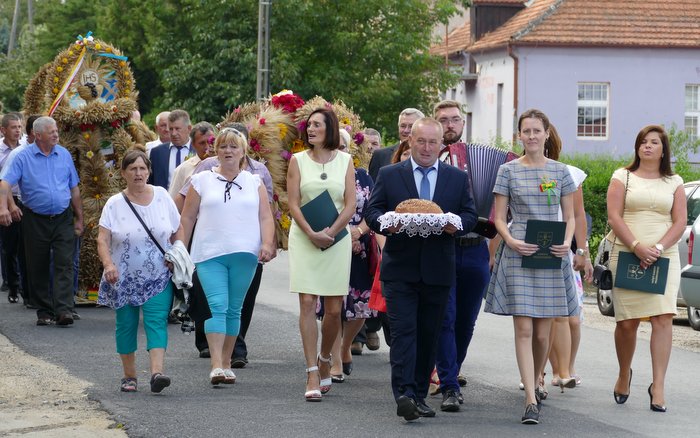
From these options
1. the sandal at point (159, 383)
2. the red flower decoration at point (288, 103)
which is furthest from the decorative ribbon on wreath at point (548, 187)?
the red flower decoration at point (288, 103)

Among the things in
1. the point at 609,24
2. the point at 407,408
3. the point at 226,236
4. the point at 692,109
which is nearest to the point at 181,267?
the point at 226,236

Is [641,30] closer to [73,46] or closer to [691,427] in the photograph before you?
[73,46]

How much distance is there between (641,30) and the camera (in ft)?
141

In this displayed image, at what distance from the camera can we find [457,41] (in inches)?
1972

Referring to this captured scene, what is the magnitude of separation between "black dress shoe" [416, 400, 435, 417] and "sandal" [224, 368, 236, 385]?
67.1 inches

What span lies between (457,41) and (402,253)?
138ft

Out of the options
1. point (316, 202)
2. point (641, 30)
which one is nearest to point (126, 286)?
point (316, 202)

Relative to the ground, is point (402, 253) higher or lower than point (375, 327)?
higher

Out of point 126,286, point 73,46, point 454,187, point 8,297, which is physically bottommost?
point 8,297

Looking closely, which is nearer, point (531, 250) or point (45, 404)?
point (531, 250)

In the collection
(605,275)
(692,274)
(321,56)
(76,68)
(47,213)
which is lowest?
(692,274)

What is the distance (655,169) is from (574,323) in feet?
4.67

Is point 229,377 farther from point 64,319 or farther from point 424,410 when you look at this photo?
point 64,319

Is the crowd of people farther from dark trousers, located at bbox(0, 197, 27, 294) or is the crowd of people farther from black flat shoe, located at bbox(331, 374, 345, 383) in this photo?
dark trousers, located at bbox(0, 197, 27, 294)
